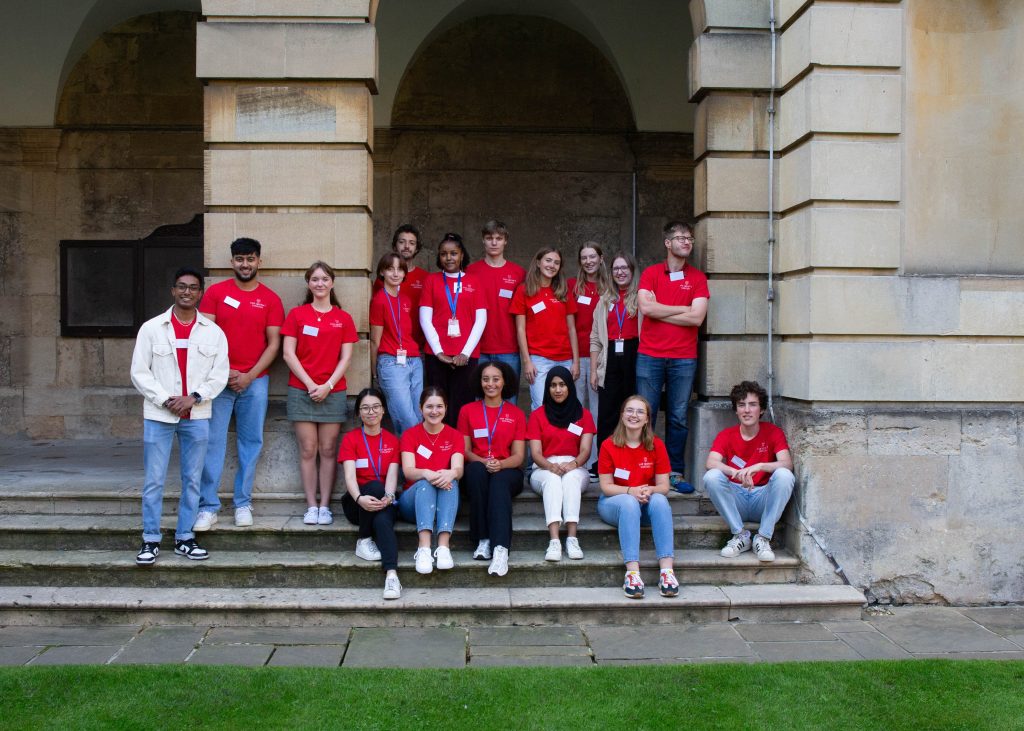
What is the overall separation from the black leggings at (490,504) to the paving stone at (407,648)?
0.73 meters

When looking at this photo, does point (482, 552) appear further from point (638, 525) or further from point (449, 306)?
point (449, 306)

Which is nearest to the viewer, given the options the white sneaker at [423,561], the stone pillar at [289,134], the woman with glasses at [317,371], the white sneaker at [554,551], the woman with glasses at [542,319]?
the white sneaker at [423,561]

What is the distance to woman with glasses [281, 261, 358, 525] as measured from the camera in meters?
6.50

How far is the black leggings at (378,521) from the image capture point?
5.87m

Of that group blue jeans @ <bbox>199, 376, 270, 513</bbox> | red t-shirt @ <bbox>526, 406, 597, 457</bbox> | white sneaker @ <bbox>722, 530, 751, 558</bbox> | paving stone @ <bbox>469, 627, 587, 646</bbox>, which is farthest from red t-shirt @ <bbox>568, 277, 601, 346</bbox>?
paving stone @ <bbox>469, 627, 587, 646</bbox>

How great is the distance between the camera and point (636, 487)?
614 centimetres

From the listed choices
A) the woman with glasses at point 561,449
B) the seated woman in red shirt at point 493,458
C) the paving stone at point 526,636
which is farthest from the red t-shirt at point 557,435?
the paving stone at point 526,636

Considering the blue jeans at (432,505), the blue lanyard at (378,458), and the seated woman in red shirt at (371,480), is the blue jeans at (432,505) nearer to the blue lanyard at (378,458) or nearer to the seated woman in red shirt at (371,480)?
the seated woman in red shirt at (371,480)

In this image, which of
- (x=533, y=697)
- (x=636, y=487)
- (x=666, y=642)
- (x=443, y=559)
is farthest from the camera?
(x=636, y=487)

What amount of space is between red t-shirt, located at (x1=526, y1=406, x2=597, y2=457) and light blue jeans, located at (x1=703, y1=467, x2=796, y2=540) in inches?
Result: 35.4

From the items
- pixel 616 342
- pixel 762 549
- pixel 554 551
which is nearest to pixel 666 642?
pixel 554 551

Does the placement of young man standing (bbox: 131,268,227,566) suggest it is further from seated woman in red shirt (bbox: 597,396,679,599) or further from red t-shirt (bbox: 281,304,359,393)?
seated woman in red shirt (bbox: 597,396,679,599)

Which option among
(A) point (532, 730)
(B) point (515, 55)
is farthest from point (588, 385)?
(B) point (515, 55)

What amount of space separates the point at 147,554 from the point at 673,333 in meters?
3.93
